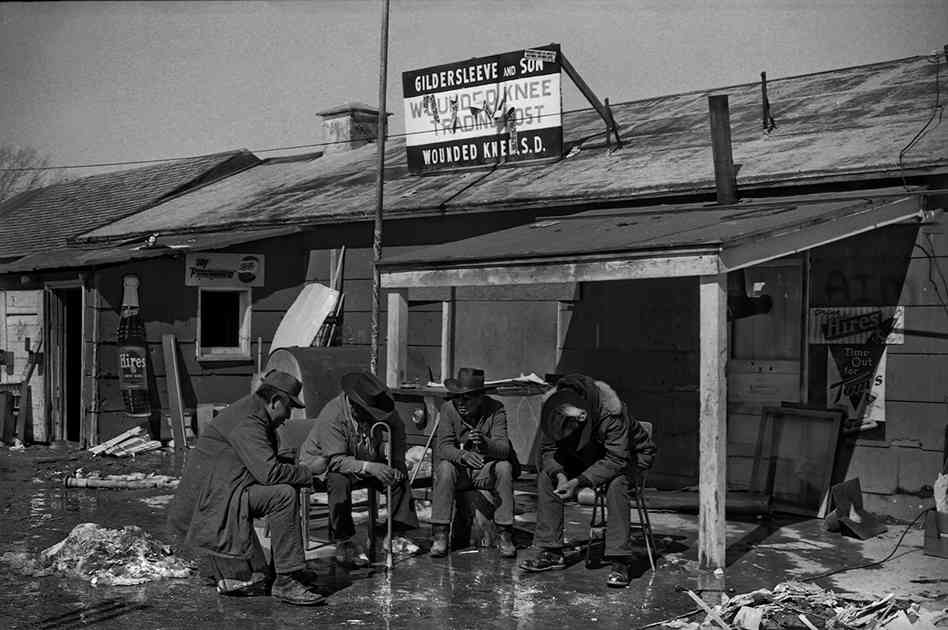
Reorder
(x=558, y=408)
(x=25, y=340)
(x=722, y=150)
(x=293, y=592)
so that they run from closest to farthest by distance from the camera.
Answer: (x=293, y=592) → (x=558, y=408) → (x=722, y=150) → (x=25, y=340)

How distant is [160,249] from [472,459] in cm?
798

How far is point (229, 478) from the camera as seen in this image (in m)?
6.84

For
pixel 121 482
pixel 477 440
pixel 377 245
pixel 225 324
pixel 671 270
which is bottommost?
pixel 121 482

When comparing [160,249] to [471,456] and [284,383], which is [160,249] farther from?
[284,383]

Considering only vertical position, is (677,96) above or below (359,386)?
→ above

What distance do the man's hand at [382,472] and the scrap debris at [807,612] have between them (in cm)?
219

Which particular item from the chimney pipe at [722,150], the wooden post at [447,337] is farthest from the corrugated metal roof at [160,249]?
the chimney pipe at [722,150]

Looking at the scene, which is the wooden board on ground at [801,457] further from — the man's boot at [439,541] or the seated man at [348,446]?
the seated man at [348,446]

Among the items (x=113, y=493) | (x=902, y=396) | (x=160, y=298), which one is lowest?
(x=113, y=493)

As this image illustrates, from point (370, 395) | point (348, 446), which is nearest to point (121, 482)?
point (348, 446)

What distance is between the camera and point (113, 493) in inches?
443

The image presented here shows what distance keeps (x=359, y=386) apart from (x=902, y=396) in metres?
4.96

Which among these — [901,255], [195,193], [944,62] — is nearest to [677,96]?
[944,62]

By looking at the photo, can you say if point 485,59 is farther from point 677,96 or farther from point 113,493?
point 113,493
